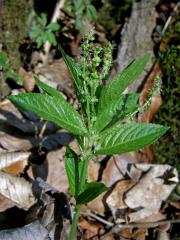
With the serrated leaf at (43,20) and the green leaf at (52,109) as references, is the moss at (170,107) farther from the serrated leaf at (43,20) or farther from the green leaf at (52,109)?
the green leaf at (52,109)

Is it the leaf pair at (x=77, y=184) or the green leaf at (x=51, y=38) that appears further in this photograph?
the green leaf at (x=51, y=38)

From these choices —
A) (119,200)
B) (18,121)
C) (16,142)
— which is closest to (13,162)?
(16,142)

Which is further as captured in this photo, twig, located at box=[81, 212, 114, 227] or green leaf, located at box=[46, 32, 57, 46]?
green leaf, located at box=[46, 32, 57, 46]

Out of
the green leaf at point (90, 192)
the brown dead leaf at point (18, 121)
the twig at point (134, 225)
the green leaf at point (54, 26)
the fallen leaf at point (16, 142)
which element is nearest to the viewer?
the green leaf at point (90, 192)

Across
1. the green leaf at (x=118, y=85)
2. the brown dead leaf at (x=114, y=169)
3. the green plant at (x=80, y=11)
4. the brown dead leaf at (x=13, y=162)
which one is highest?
the green plant at (x=80, y=11)

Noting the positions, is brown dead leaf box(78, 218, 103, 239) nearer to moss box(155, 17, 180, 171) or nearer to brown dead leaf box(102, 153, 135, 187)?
brown dead leaf box(102, 153, 135, 187)

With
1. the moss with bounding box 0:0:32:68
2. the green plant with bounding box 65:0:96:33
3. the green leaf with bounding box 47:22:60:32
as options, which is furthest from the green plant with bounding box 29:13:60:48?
the green plant with bounding box 65:0:96:33

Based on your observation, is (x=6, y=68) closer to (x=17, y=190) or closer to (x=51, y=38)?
(x=51, y=38)

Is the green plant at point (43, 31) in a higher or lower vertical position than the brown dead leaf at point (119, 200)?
higher

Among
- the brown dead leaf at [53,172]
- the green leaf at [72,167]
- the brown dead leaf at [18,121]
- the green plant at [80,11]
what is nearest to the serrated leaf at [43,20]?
the green plant at [80,11]
